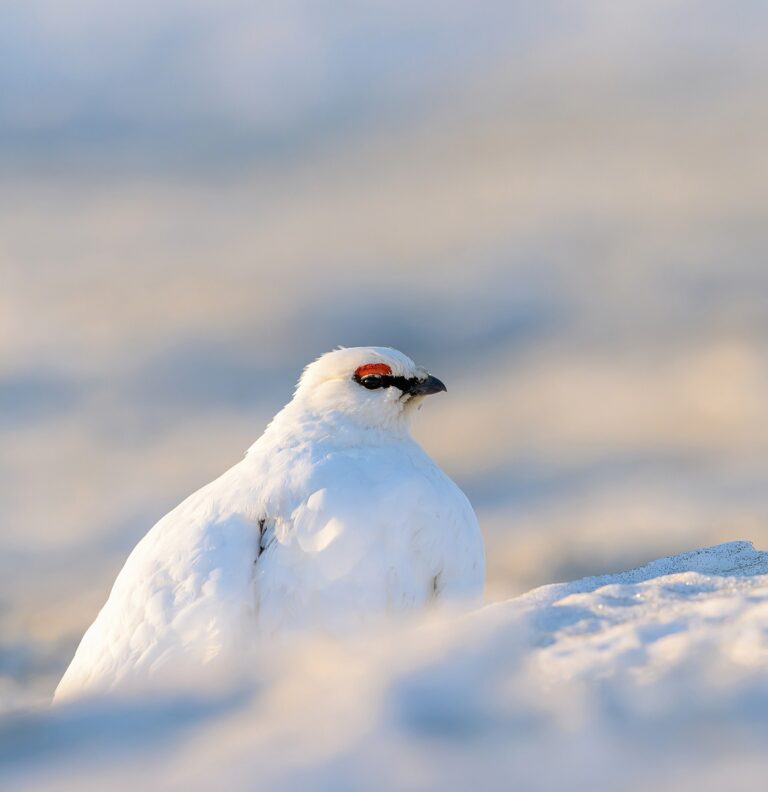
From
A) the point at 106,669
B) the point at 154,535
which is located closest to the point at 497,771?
the point at 106,669


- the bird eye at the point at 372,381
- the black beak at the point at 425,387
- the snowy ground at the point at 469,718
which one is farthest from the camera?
the black beak at the point at 425,387

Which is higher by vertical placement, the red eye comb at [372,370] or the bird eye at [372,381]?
the red eye comb at [372,370]

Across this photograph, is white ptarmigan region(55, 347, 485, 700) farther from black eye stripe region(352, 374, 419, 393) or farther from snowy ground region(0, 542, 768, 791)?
snowy ground region(0, 542, 768, 791)

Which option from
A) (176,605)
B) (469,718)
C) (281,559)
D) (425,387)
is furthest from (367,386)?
(469,718)

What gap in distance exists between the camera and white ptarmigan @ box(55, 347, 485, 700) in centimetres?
424

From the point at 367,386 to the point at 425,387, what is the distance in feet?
1.09

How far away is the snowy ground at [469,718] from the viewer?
201 cm

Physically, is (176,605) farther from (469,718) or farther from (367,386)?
(469,718)

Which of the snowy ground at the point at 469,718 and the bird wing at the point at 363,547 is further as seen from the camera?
the bird wing at the point at 363,547

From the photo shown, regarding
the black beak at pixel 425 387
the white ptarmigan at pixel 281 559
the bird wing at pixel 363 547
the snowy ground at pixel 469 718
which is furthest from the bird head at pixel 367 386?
the snowy ground at pixel 469 718

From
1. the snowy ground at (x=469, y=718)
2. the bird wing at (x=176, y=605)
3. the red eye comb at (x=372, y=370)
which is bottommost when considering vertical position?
the snowy ground at (x=469, y=718)

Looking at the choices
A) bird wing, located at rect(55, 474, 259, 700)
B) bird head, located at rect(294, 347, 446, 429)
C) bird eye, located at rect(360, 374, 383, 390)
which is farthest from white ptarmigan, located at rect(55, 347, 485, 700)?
bird eye, located at rect(360, 374, 383, 390)

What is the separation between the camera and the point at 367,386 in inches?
233

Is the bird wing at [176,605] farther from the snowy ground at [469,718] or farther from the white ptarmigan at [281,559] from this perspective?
the snowy ground at [469,718]
